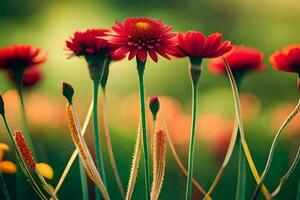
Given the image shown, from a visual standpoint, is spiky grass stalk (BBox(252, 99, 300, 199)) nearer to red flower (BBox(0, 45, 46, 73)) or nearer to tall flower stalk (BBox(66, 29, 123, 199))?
tall flower stalk (BBox(66, 29, 123, 199))

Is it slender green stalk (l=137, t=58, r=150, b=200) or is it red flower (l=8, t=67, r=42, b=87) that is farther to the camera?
red flower (l=8, t=67, r=42, b=87)

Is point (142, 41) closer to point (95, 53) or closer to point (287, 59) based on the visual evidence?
point (95, 53)

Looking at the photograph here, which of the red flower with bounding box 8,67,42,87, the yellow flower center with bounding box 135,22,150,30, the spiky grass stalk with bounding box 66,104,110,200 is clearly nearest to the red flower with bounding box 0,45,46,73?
the red flower with bounding box 8,67,42,87

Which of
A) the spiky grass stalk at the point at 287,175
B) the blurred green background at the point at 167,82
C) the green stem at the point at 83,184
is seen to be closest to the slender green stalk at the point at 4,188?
the blurred green background at the point at 167,82

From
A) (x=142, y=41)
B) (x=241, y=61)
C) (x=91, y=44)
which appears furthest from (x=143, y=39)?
(x=241, y=61)

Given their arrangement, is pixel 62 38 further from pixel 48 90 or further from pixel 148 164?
pixel 148 164
